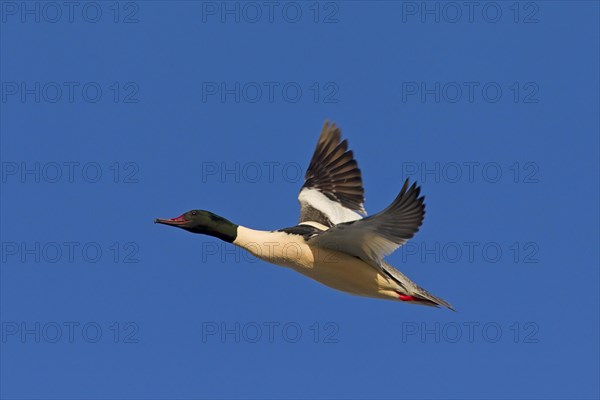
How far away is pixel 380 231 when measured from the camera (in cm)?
1320

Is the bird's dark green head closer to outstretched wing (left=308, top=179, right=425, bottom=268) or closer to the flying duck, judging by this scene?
the flying duck

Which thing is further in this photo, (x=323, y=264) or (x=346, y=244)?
(x=323, y=264)

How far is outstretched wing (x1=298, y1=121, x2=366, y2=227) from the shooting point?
16797 mm

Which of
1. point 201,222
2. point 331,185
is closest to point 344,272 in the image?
point 201,222

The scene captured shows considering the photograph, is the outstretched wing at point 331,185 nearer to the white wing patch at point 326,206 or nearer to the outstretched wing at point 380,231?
the white wing patch at point 326,206

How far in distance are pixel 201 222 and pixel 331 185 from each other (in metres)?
2.96

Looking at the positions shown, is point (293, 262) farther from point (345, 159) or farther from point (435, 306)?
point (345, 159)

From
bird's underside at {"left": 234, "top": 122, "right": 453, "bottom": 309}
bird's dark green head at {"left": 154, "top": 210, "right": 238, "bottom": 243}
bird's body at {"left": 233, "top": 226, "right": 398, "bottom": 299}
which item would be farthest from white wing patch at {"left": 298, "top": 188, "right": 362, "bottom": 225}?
bird's body at {"left": 233, "top": 226, "right": 398, "bottom": 299}

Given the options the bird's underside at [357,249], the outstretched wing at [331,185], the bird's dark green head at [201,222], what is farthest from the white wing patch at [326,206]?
Answer: the bird's dark green head at [201,222]

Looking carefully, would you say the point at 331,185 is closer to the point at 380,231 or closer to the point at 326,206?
the point at 326,206

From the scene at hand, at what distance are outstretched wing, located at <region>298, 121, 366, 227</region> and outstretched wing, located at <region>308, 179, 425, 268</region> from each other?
98.5 inches

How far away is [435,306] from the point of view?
14.6 meters

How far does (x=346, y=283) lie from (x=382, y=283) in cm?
47

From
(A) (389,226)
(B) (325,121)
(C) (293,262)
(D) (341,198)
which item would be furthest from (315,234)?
(B) (325,121)
